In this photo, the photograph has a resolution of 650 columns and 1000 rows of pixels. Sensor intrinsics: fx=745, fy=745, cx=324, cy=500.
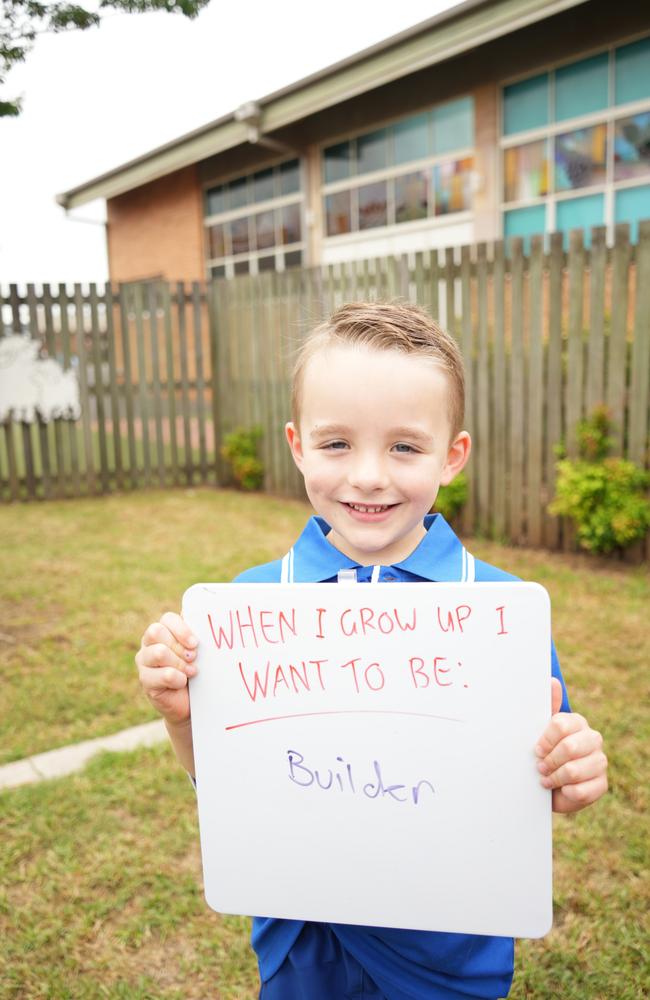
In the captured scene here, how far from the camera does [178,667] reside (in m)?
1.14

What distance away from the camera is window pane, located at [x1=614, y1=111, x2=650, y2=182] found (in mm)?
7215

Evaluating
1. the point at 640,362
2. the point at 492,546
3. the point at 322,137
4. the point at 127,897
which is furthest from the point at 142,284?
the point at 127,897

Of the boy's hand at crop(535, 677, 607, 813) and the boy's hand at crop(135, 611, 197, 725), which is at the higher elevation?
the boy's hand at crop(135, 611, 197, 725)

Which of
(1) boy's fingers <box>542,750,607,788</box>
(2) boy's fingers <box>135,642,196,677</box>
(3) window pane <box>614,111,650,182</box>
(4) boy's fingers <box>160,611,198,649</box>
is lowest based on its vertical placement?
(1) boy's fingers <box>542,750,607,788</box>

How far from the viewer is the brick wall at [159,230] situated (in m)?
13.7

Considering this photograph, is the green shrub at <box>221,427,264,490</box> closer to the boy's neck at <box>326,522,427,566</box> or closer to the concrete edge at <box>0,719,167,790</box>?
the concrete edge at <box>0,719,167,790</box>

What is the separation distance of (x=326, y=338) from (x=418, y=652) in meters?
0.55

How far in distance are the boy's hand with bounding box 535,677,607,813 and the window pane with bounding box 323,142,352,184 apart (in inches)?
428

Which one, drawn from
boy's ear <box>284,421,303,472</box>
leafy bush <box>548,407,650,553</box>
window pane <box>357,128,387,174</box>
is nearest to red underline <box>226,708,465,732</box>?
boy's ear <box>284,421,303,472</box>

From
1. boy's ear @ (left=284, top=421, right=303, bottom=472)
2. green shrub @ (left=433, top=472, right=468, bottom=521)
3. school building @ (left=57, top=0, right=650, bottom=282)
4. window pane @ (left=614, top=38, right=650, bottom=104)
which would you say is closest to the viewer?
boy's ear @ (left=284, top=421, right=303, bottom=472)

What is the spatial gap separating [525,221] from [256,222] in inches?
213

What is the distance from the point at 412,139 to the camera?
9.73 metres

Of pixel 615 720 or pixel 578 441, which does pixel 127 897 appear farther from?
pixel 578 441

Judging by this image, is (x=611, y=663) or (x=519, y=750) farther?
(x=611, y=663)
